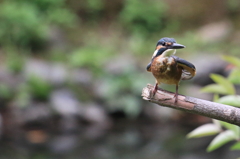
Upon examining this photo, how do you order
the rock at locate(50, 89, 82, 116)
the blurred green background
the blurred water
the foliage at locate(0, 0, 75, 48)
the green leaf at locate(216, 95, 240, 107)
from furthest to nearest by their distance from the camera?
the foliage at locate(0, 0, 75, 48)
the rock at locate(50, 89, 82, 116)
the blurred green background
the blurred water
the green leaf at locate(216, 95, 240, 107)

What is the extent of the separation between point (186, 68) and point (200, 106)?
6.9 inches

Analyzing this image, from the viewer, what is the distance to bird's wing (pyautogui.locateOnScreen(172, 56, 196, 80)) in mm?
1264

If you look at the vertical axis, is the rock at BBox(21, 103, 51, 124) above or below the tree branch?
above

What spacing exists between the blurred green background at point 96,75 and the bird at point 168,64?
377 cm

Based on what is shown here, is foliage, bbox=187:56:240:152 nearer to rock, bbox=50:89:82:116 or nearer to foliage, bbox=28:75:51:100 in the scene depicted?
rock, bbox=50:89:82:116

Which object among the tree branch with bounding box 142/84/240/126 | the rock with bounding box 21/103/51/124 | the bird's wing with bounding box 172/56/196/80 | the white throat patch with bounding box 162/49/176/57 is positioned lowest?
the tree branch with bounding box 142/84/240/126

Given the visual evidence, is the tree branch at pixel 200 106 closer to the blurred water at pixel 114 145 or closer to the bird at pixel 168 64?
the bird at pixel 168 64

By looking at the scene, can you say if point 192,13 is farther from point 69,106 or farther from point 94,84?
point 69,106

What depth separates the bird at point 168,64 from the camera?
1.28 m

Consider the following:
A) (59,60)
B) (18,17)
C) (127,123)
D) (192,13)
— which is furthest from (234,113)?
(192,13)

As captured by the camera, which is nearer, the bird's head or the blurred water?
the bird's head

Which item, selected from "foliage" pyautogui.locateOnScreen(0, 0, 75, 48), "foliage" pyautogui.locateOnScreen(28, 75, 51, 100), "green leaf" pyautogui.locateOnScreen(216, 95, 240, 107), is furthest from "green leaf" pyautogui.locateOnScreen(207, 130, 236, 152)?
"foliage" pyautogui.locateOnScreen(0, 0, 75, 48)

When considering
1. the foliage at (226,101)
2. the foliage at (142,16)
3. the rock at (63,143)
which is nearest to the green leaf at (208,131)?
the foliage at (226,101)

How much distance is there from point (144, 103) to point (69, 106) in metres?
1.51
